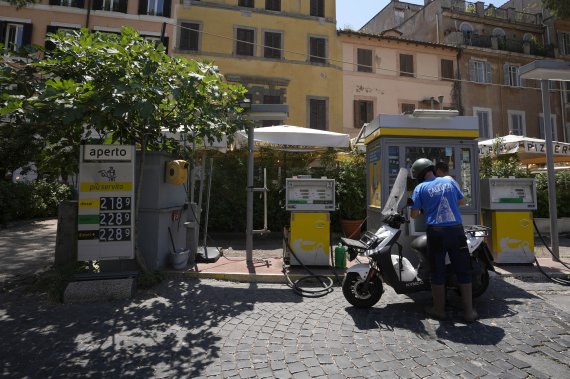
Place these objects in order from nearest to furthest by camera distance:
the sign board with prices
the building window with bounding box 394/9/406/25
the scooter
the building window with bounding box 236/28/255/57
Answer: the scooter
the sign board with prices
the building window with bounding box 236/28/255/57
the building window with bounding box 394/9/406/25

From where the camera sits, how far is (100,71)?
466 cm

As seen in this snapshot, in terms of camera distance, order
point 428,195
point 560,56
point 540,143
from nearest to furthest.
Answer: point 428,195 < point 540,143 < point 560,56

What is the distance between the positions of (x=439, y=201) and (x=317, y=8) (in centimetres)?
2053

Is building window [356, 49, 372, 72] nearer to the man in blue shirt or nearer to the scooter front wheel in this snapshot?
the man in blue shirt

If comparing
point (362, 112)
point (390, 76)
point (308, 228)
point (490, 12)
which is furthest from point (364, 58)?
point (308, 228)

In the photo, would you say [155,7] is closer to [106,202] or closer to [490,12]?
[106,202]

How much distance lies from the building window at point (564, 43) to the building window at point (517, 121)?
20.8 ft

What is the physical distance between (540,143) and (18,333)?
13.5 m

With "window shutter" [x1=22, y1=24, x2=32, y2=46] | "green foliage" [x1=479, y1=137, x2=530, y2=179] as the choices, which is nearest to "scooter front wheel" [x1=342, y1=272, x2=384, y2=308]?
"green foliage" [x1=479, y1=137, x2=530, y2=179]

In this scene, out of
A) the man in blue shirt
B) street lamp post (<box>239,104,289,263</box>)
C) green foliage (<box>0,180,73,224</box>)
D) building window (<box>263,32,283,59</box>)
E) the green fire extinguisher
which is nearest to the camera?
the man in blue shirt

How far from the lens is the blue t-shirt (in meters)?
4.08

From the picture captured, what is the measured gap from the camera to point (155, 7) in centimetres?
2025

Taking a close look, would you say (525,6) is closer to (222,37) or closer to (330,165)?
→ (222,37)

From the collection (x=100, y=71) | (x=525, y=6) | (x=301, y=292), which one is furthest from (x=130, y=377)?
(x=525, y=6)
